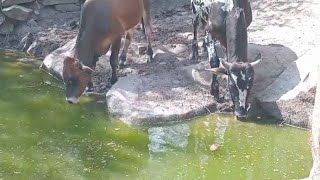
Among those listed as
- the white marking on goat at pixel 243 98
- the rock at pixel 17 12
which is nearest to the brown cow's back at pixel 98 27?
the white marking on goat at pixel 243 98

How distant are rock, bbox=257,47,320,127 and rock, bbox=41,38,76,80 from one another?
288cm

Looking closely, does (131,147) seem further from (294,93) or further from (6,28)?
(6,28)

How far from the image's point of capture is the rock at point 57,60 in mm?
9086

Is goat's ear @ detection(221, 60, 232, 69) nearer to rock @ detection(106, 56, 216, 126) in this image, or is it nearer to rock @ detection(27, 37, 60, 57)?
rock @ detection(106, 56, 216, 126)

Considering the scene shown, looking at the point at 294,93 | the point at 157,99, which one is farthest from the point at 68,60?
the point at 294,93

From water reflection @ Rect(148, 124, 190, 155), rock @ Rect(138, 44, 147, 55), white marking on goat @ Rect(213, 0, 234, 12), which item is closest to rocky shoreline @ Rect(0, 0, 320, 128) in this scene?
rock @ Rect(138, 44, 147, 55)

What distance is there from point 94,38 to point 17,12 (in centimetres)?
303

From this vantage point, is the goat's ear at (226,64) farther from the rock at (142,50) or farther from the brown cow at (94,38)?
the rock at (142,50)

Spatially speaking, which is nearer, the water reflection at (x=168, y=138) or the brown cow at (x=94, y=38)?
the water reflection at (x=168, y=138)

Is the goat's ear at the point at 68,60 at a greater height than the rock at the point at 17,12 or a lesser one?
greater

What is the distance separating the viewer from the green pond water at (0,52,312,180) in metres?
6.29

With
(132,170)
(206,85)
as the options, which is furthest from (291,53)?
(132,170)

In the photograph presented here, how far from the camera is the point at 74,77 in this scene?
8.01 meters

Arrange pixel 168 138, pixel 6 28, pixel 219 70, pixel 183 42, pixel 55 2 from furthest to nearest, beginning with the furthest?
pixel 55 2
pixel 6 28
pixel 183 42
pixel 219 70
pixel 168 138
